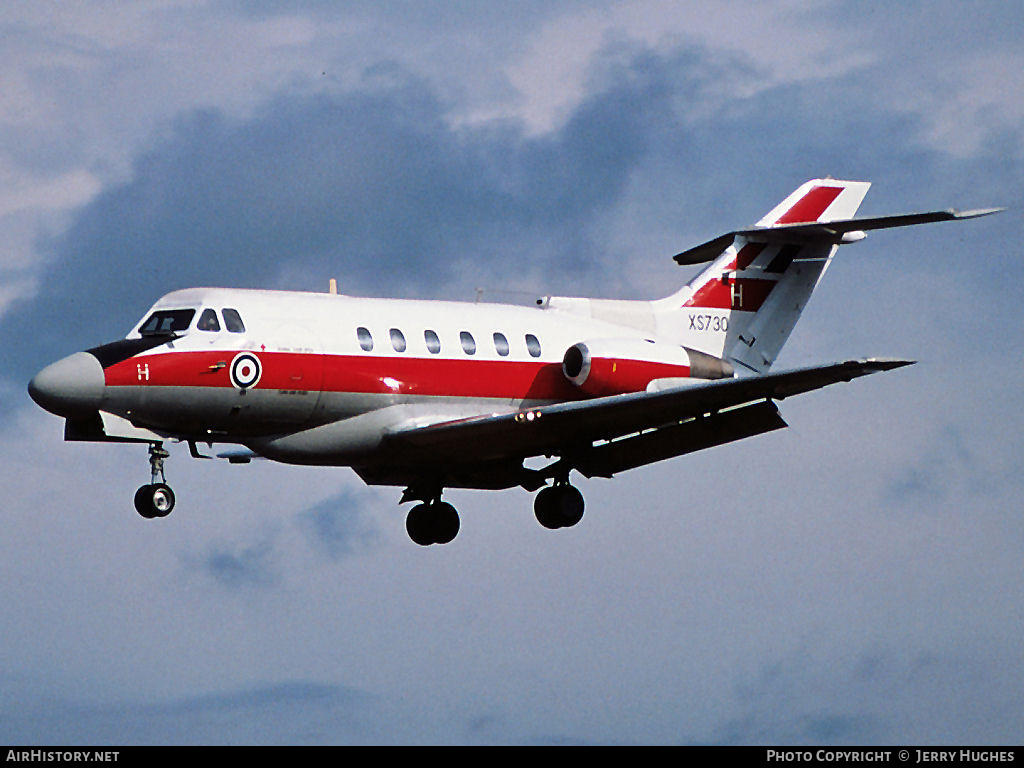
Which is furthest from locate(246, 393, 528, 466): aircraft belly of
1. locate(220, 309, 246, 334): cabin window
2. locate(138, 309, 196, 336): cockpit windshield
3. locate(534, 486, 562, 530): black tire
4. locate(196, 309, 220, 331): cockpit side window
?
locate(138, 309, 196, 336): cockpit windshield

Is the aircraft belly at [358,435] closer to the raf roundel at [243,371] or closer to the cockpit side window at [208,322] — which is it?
the raf roundel at [243,371]

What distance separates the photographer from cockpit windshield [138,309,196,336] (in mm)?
33031

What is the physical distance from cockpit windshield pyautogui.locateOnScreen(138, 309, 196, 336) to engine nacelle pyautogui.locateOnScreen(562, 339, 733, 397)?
24.0ft

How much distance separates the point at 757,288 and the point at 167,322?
12.6 metres

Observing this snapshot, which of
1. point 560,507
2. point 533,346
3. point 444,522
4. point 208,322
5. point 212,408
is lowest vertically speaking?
point 560,507

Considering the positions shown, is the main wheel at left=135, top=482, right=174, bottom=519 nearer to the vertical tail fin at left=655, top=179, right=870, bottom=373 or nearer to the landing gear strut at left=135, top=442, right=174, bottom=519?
the landing gear strut at left=135, top=442, right=174, bottom=519

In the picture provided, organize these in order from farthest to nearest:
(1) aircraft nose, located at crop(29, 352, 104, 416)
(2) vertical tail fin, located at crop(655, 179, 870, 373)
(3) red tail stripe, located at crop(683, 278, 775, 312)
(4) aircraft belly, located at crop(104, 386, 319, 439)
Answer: (3) red tail stripe, located at crop(683, 278, 775, 312) < (2) vertical tail fin, located at crop(655, 179, 870, 373) < (4) aircraft belly, located at crop(104, 386, 319, 439) < (1) aircraft nose, located at crop(29, 352, 104, 416)

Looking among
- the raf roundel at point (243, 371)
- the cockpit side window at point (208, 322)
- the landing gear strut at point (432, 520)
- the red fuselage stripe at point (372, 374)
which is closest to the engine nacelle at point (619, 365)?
the red fuselage stripe at point (372, 374)

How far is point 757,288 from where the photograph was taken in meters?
39.5

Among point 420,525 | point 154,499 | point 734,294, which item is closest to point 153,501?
point 154,499

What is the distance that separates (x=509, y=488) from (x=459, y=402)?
3.20 metres

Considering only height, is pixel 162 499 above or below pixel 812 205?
below

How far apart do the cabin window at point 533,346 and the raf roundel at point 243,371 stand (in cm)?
576

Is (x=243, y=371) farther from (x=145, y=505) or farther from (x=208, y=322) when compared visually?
(x=145, y=505)
